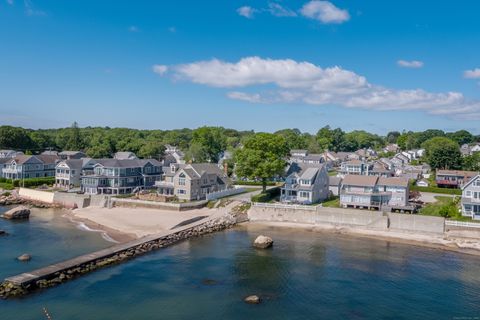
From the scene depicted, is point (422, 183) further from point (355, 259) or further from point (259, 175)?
point (355, 259)

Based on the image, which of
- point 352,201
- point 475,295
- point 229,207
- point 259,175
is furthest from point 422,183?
point 475,295

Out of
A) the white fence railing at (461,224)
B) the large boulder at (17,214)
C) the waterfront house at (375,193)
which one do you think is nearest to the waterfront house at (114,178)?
the large boulder at (17,214)

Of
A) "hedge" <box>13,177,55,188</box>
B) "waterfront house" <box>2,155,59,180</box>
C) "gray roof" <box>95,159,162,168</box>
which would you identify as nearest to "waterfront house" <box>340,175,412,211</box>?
"gray roof" <box>95,159,162,168</box>

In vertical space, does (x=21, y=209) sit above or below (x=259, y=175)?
below

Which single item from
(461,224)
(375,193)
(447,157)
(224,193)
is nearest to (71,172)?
(224,193)

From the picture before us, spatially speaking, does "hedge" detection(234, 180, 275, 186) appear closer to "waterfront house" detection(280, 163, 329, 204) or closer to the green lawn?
"waterfront house" detection(280, 163, 329, 204)
